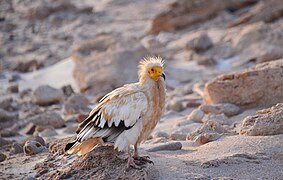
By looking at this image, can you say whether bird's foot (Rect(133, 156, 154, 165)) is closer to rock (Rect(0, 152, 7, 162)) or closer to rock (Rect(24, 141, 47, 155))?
rock (Rect(24, 141, 47, 155))

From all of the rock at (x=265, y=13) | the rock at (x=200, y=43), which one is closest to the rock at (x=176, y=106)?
the rock at (x=200, y=43)

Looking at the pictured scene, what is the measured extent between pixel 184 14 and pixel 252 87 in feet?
29.3

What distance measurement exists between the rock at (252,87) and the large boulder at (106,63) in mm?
3868

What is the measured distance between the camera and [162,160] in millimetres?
5305

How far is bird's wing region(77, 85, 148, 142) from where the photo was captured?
494 cm

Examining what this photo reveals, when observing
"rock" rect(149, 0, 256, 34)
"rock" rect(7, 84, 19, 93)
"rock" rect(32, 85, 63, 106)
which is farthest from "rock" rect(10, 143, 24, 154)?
"rock" rect(149, 0, 256, 34)

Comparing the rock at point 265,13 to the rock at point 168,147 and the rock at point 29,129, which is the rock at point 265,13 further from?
the rock at point 168,147

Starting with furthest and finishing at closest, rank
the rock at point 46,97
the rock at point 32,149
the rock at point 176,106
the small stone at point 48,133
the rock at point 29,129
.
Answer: the rock at point 46,97 → the rock at point 176,106 → the rock at point 29,129 → the small stone at point 48,133 → the rock at point 32,149

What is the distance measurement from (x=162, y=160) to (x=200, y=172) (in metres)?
0.44

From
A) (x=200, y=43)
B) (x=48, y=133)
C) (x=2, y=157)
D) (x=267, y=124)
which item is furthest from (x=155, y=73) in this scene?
(x=200, y=43)

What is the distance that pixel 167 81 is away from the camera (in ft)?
38.8

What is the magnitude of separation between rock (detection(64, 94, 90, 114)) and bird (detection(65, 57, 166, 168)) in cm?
469

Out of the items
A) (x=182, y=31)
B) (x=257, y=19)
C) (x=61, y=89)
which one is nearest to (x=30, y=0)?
(x=182, y=31)

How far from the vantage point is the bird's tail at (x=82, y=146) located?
514 centimetres
